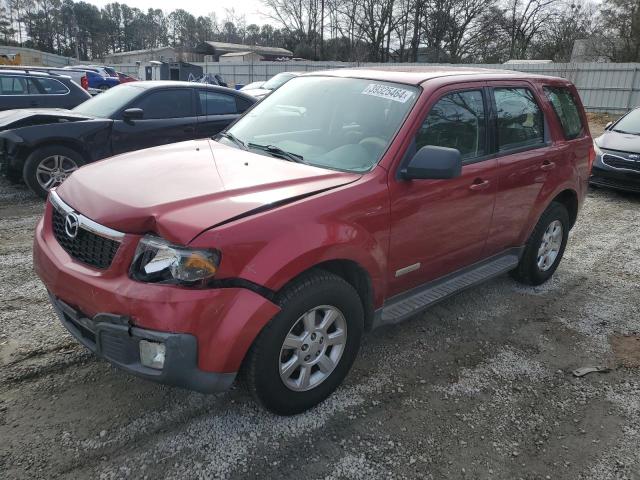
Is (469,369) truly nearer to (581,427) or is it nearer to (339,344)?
(581,427)

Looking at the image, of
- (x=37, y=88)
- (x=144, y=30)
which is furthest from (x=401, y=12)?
(x=144, y=30)

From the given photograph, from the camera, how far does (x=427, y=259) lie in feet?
11.0

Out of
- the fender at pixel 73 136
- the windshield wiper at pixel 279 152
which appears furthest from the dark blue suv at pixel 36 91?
the windshield wiper at pixel 279 152

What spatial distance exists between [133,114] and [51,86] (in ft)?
14.5

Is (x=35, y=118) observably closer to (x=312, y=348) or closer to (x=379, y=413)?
(x=312, y=348)

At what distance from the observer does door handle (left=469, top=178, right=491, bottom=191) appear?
3.50 meters

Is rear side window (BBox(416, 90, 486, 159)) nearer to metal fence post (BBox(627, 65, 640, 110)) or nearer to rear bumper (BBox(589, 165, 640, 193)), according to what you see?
rear bumper (BBox(589, 165, 640, 193))

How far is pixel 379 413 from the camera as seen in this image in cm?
286

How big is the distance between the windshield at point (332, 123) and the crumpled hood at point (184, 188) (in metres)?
0.19

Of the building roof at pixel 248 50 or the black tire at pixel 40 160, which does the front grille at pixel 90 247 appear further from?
the building roof at pixel 248 50

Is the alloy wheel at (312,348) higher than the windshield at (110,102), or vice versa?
the windshield at (110,102)

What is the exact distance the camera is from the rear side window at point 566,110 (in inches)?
177

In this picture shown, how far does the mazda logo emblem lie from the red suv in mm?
11

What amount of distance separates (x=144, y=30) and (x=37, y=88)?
91042 mm
